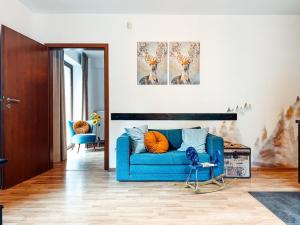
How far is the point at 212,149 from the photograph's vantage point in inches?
152

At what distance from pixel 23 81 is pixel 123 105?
159 cm

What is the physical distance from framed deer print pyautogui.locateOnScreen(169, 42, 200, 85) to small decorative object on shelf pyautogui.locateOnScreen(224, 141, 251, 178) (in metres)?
1.33

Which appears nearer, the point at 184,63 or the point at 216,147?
the point at 216,147

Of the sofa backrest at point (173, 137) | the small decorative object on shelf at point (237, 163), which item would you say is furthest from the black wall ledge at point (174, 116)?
the small decorative object on shelf at point (237, 163)

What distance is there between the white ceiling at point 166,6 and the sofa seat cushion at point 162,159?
226 cm

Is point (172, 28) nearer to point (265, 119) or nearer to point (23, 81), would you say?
point (265, 119)

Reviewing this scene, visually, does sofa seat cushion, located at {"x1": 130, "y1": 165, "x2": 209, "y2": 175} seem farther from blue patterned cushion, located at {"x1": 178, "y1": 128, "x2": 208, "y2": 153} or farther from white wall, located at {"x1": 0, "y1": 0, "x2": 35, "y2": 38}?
white wall, located at {"x1": 0, "y1": 0, "x2": 35, "y2": 38}

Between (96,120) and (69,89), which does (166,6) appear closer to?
Answer: (96,120)

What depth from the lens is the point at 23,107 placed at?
151 inches

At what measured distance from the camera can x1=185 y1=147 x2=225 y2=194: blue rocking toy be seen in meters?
3.49

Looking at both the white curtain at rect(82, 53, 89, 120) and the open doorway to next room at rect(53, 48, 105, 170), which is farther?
the white curtain at rect(82, 53, 89, 120)

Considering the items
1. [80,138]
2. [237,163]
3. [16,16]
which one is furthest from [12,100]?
[237,163]

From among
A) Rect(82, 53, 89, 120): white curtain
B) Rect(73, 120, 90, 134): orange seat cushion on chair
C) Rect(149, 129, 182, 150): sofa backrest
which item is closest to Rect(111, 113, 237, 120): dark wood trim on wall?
Rect(149, 129, 182, 150): sofa backrest

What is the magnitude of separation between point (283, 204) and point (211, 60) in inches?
102
